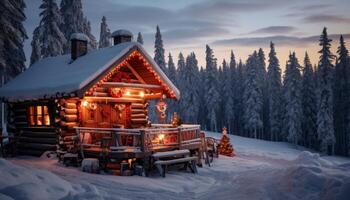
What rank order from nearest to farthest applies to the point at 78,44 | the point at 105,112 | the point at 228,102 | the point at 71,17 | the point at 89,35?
the point at 105,112 → the point at 78,44 → the point at 71,17 → the point at 89,35 → the point at 228,102

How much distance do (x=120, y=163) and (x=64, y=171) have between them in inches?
103

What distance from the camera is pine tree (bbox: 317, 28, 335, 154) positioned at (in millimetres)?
55844

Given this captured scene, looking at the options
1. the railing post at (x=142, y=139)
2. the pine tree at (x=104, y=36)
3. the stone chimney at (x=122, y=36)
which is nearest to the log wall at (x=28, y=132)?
the railing post at (x=142, y=139)

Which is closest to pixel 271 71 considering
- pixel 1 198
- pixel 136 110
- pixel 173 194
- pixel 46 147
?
pixel 136 110

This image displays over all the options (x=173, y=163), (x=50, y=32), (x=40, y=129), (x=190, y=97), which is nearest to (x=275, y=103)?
(x=190, y=97)

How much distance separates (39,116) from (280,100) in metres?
58.1

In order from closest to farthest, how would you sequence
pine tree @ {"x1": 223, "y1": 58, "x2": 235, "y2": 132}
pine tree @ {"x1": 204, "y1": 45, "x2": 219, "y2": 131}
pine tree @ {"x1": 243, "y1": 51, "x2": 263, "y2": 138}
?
pine tree @ {"x1": 243, "y1": 51, "x2": 263, "y2": 138}
pine tree @ {"x1": 204, "y1": 45, "x2": 219, "y2": 131}
pine tree @ {"x1": 223, "y1": 58, "x2": 235, "y2": 132}

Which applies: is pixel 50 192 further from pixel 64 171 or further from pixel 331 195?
pixel 331 195

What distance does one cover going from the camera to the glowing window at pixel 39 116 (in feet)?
74.9

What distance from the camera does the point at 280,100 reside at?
73.8 metres

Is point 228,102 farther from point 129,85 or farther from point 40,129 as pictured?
point 40,129

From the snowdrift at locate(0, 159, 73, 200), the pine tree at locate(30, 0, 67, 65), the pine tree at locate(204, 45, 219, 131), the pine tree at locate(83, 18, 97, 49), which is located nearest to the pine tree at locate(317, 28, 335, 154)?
the pine tree at locate(204, 45, 219, 131)

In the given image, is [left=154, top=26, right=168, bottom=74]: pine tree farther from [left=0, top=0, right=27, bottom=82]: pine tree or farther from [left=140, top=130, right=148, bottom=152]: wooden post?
[left=140, top=130, right=148, bottom=152]: wooden post

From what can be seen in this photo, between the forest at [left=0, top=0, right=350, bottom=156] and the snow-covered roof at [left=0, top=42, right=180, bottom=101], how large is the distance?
4.59 meters
